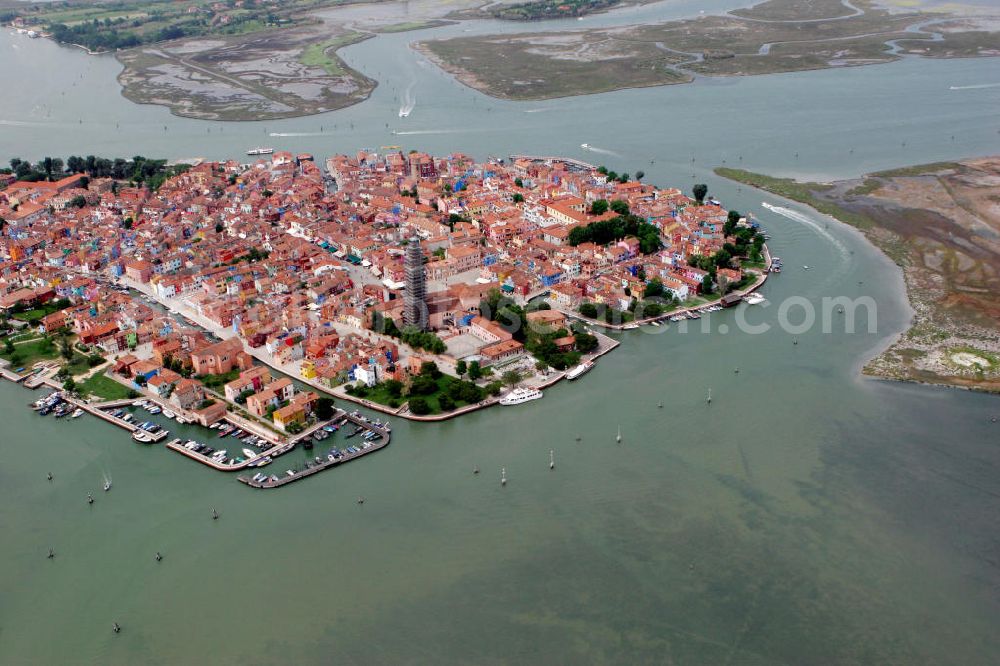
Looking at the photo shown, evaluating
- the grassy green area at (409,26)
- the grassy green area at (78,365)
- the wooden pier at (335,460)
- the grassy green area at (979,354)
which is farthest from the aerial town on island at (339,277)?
the grassy green area at (409,26)

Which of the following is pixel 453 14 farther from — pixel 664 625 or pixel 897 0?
pixel 664 625

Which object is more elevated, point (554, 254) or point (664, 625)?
point (554, 254)

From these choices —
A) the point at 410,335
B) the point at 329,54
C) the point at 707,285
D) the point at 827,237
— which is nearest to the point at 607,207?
the point at 707,285

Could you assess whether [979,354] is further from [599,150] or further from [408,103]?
[408,103]

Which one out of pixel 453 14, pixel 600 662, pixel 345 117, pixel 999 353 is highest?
pixel 453 14

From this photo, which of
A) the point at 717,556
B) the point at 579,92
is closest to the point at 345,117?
the point at 579,92

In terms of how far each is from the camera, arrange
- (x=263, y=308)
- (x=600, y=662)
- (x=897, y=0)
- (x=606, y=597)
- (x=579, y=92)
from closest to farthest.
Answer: (x=600, y=662) < (x=606, y=597) < (x=263, y=308) < (x=579, y=92) < (x=897, y=0)

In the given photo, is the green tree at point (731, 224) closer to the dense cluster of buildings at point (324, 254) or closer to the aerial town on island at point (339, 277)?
the aerial town on island at point (339, 277)
